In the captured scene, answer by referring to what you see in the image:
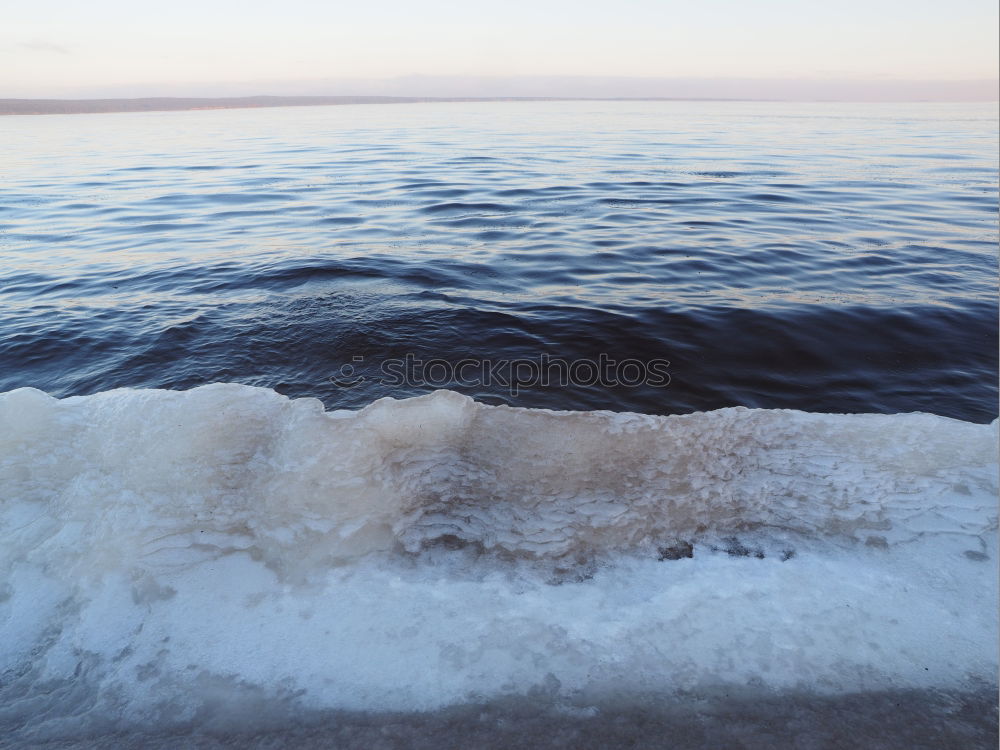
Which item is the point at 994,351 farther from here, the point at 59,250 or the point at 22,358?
the point at 59,250

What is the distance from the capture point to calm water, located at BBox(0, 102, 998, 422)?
5.46 metres

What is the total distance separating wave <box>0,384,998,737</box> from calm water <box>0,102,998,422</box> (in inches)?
48.2

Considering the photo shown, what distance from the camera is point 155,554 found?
295 cm

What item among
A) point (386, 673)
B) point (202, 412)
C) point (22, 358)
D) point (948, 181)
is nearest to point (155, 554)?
point (202, 412)

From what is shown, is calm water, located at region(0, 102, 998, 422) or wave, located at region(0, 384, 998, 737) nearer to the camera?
wave, located at region(0, 384, 998, 737)

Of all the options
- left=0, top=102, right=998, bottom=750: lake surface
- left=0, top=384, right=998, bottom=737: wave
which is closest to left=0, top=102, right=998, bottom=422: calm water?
left=0, top=102, right=998, bottom=750: lake surface

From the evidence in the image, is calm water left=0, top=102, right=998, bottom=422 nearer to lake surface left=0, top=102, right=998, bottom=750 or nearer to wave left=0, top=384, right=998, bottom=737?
lake surface left=0, top=102, right=998, bottom=750

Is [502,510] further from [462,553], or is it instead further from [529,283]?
[529,283]

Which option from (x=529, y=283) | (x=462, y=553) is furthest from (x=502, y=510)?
(x=529, y=283)

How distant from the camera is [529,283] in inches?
309

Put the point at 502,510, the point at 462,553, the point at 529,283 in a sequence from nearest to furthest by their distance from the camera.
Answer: the point at 462,553, the point at 502,510, the point at 529,283

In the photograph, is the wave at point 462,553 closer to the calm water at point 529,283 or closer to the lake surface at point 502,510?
the lake surface at point 502,510

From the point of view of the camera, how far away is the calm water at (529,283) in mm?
5460

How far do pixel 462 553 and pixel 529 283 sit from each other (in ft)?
17.9
